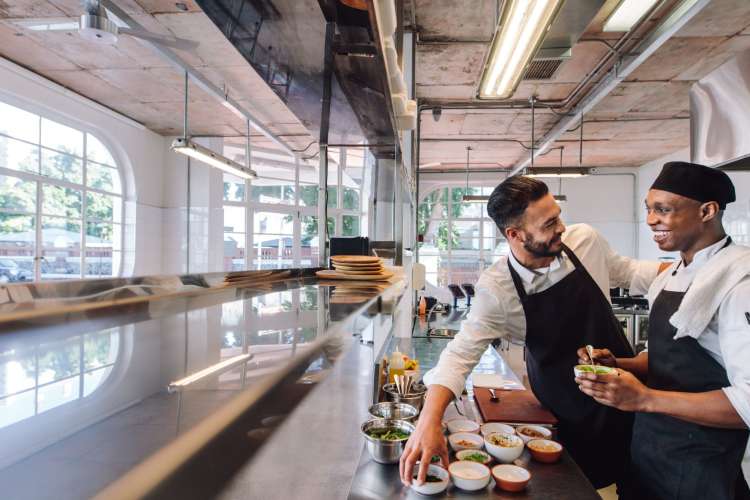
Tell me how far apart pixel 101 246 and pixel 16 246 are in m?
1.48

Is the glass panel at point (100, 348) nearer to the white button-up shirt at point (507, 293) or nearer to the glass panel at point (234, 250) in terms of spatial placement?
the white button-up shirt at point (507, 293)

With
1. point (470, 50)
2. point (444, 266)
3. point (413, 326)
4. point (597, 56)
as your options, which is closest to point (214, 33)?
point (470, 50)

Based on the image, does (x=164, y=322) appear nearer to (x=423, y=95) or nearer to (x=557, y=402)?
(x=557, y=402)

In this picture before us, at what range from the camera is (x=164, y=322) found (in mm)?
675

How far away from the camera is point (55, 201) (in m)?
6.31

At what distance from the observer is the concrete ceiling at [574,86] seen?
161 inches

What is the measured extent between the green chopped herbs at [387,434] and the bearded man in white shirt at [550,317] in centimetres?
22

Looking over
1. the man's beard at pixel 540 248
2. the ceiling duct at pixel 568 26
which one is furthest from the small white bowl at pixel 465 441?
the ceiling duct at pixel 568 26

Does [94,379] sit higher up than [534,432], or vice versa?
[94,379]

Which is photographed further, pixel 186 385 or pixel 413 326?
pixel 413 326

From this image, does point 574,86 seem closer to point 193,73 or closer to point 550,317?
point 193,73

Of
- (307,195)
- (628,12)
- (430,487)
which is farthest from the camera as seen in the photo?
(307,195)

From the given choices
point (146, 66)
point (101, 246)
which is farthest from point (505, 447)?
point (101, 246)

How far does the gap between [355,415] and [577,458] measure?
5.64ft
